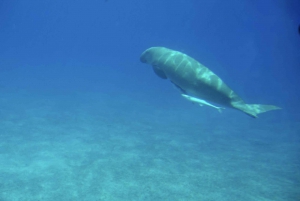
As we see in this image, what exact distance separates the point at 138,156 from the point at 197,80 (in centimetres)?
439

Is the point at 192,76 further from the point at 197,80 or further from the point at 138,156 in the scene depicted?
the point at 138,156

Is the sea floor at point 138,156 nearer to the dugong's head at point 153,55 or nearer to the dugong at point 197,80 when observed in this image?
the dugong at point 197,80

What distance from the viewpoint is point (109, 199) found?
6484 mm

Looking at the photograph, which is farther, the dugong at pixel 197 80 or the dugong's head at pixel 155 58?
the dugong's head at pixel 155 58

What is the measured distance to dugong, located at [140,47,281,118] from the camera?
6324mm

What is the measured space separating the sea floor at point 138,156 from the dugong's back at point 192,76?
9.72 feet

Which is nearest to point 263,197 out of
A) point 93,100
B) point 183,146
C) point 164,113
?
point 183,146

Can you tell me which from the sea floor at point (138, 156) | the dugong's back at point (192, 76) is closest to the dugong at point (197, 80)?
the dugong's back at point (192, 76)

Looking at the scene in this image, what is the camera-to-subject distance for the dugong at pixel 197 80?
632 cm

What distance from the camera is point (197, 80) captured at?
647cm

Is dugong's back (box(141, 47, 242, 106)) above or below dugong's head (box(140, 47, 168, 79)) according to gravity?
below

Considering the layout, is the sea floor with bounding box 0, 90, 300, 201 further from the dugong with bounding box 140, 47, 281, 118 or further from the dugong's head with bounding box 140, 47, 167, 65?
the dugong's head with bounding box 140, 47, 167, 65

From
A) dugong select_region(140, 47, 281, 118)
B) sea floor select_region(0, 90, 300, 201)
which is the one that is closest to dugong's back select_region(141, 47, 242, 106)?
dugong select_region(140, 47, 281, 118)

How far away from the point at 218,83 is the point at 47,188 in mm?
5562
